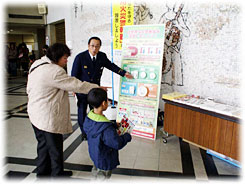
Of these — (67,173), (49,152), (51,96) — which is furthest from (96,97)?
(67,173)

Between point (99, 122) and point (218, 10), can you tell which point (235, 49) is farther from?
point (99, 122)

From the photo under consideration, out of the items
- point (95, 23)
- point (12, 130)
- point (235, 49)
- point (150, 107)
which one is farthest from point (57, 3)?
point (235, 49)

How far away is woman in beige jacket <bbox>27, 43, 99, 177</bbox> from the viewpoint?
161 cm

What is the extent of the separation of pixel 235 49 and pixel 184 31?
816 mm

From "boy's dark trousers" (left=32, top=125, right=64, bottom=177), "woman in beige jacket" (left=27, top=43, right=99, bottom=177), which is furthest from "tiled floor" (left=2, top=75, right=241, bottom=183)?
"woman in beige jacket" (left=27, top=43, right=99, bottom=177)

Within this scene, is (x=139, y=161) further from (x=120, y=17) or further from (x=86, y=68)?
(x=120, y=17)

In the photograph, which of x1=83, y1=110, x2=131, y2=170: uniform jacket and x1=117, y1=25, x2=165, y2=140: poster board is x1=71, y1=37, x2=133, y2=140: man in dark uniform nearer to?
x1=117, y1=25, x2=165, y2=140: poster board

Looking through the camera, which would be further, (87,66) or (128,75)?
(128,75)

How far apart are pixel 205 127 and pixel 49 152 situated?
1.71m

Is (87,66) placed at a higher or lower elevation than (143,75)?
higher

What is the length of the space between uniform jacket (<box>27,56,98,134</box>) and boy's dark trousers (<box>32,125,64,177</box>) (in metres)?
0.10

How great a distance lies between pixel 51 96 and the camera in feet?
5.42

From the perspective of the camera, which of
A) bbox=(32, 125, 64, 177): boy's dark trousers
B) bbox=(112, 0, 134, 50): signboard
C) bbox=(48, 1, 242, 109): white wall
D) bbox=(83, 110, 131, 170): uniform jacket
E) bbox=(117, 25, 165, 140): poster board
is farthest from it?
bbox=(112, 0, 134, 50): signboard

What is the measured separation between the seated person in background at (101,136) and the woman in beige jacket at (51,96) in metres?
0.31
